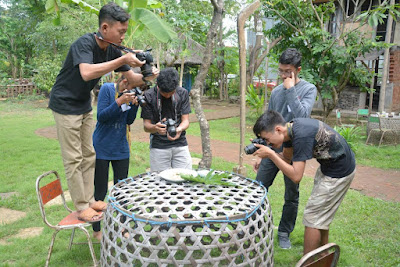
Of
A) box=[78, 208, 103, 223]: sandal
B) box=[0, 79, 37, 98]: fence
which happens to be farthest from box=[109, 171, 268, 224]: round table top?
box=[0, 79, 37, 98]: fence

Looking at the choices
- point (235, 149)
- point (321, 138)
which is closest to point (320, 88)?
point (235, 149)

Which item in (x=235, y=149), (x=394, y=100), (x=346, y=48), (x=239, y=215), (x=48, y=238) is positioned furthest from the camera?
(x=394, y=100)

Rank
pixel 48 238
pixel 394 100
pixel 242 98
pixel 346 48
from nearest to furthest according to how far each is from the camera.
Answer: pixel 48 238
pixel 242 98
pixel 346 48
pixel 394 100

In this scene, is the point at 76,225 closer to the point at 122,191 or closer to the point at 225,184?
the point at 122,191

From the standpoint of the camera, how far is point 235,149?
27.8 feet

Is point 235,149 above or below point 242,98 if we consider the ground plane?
below

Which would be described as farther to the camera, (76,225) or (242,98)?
(242,98)

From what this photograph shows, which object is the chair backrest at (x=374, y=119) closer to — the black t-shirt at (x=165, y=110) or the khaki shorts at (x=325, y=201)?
the black t-shirt at (x=165, y=110)

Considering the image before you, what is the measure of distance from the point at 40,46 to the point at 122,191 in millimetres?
17791

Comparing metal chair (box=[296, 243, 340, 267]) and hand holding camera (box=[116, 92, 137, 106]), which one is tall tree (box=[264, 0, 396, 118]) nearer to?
hand holding camera (box=[116, 92, 137, 106])

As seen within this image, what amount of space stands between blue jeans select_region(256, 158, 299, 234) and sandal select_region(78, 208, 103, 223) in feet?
5.12

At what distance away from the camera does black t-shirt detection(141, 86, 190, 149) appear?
3.67m

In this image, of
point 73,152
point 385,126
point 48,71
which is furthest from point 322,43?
point 48,71

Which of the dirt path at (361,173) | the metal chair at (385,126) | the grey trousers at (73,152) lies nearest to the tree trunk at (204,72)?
the dirt path at (361,173)
